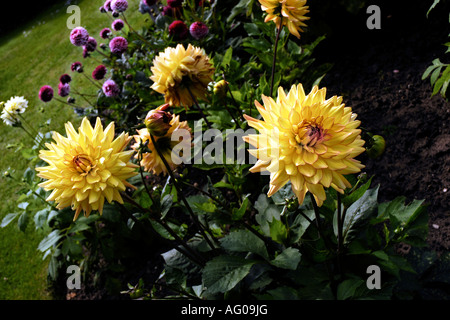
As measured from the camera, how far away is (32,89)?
5719 mm

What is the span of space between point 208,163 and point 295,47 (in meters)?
1.21

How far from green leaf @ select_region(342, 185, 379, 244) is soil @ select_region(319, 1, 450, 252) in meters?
0.52

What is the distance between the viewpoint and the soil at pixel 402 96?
2.09 metres

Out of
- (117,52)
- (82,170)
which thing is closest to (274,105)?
(82,170)

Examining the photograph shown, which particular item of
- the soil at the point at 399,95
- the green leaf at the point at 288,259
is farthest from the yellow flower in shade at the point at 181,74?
the soil at the point at 399,95

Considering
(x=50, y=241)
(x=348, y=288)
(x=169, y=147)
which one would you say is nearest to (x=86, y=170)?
(x=169, y=147)

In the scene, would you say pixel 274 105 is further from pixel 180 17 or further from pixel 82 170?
pixel 180 17

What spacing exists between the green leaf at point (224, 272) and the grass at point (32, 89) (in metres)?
1.49

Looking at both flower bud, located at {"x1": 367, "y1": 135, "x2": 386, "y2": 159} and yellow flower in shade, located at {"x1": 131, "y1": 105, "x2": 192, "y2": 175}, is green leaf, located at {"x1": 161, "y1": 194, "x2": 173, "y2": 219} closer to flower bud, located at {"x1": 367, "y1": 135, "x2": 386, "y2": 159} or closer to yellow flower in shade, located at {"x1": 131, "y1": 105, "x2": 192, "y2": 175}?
yellow flower in shade, located at {"x1": 131, "y1": 105, "x2": 192, "y2": 175}

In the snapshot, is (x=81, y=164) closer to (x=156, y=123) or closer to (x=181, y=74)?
(x=156, y=123)

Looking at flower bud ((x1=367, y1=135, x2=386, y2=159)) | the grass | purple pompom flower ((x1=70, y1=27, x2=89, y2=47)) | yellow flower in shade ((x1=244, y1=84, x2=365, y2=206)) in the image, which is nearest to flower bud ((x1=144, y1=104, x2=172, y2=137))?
yellow flower in shade ((x1=244, y1=84, x2=365, y2=206))

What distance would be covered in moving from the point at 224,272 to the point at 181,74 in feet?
2.65

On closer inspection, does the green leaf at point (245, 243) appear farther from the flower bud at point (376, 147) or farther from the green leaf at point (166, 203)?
the flower bud at point (376, 147)
